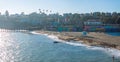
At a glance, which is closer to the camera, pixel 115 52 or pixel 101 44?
pixel 115 52

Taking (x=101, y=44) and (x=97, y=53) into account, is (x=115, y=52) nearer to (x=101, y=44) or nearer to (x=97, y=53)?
(x=97, y=53)

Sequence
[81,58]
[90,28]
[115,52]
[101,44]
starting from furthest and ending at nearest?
[90,28] < [101,44] < [115,52] < [81,58]

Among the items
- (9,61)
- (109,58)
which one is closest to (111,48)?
(109,58)

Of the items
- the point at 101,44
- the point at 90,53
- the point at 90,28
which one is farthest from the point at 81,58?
the point at 90,28

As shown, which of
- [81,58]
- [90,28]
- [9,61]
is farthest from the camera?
[90,28]

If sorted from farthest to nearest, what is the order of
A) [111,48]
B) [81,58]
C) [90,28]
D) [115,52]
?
1. [90,28]
2. [111,48]
3. [115,52]
4. [81,58]

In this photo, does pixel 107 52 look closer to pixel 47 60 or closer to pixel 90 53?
pixel 90 53

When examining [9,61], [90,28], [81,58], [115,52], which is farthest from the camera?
[90,28]

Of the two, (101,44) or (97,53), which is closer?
(97,53)
